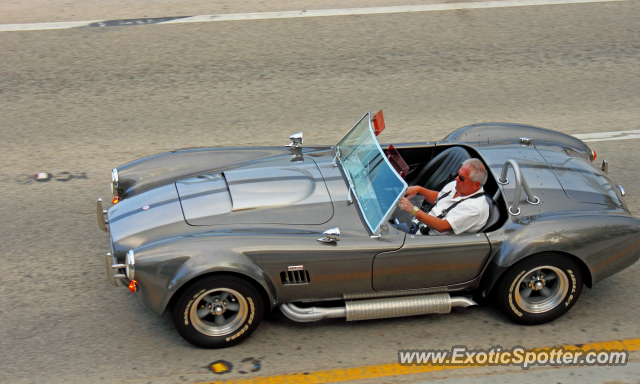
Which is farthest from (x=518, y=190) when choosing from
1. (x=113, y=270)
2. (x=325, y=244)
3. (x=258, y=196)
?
(x=113, y=270)

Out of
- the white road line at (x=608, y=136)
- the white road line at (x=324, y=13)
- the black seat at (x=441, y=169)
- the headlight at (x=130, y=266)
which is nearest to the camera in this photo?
the headlight at (x=130, y=266)

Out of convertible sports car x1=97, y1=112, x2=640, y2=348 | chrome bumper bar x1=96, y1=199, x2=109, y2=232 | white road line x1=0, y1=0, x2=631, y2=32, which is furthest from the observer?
white road line x1=0, y1=0, x2=631, y2=32

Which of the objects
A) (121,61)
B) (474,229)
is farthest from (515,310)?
(121,61)

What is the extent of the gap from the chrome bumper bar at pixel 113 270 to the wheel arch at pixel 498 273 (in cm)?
248

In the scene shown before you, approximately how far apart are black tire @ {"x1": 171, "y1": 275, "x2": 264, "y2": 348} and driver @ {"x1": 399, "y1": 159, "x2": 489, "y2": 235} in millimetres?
1249

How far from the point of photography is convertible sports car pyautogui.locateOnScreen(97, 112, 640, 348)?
4031 millimetres

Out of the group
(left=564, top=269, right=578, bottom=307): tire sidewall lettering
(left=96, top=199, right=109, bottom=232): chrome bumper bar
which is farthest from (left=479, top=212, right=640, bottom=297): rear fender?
(left=96, top=199, right=109, bottom=232): chrome bumper bar

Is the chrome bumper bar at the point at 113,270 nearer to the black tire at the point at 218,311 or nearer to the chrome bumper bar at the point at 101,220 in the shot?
the black tire at the point at 218,311

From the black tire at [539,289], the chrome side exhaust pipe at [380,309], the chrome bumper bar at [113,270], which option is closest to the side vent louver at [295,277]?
the chrome side exhaust pipe at [380,309]

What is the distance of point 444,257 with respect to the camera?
4.25m

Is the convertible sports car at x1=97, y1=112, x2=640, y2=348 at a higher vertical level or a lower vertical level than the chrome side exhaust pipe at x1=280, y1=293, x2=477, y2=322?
higher

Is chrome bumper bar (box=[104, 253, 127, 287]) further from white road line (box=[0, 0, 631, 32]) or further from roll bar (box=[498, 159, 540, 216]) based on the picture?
white road line (box=[0, 0, 631, 32])

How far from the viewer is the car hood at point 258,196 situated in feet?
14.3

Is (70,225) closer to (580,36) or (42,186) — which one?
(42,186)
